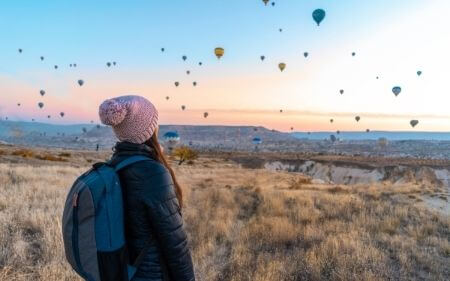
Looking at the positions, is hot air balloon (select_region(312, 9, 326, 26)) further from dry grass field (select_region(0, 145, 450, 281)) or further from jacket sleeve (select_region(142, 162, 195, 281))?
jacket sleeve (select_region(142, 162, 195, 281))

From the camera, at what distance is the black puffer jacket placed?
9.04 ft

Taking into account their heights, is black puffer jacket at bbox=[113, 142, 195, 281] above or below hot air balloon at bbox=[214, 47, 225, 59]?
below

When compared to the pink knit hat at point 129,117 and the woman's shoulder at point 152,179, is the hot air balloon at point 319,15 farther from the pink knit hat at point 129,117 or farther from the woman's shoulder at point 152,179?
the woman's shoulder at point 152,179

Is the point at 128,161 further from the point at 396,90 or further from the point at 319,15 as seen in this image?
the point at 396,90

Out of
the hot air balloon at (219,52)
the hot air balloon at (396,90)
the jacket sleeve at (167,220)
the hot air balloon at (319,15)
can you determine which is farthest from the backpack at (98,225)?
the hot air balloon at (396,90)

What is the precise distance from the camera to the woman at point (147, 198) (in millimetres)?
2763

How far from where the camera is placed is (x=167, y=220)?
2.81 metres

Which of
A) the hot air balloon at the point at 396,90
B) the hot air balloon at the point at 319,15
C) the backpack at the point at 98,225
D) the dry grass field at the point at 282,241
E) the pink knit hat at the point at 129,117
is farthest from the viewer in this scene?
the hot air balloon at the point at 396,90

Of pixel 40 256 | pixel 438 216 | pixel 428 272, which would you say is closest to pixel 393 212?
pixel 438 216

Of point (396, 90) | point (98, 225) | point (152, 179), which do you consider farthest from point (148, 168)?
point (396, 90)

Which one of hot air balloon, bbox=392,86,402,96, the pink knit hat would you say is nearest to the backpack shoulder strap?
the pink knit hat

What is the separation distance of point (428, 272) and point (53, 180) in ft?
50.1

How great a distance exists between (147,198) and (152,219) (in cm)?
16

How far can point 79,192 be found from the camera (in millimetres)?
2717
